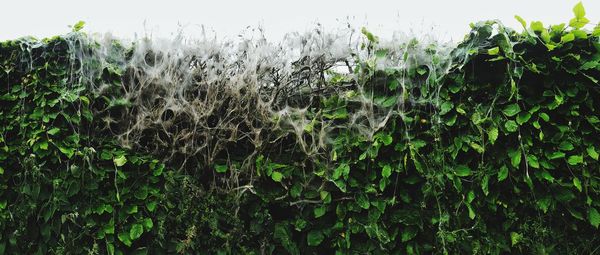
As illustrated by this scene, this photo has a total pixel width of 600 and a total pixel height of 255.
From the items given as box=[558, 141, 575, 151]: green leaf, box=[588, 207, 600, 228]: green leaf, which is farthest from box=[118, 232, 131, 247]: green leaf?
box=[588, 207, 600, 228]: green leaf

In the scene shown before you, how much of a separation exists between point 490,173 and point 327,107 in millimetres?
1142

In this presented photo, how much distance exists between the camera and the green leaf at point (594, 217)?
2.84m

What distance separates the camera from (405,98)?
3027mm

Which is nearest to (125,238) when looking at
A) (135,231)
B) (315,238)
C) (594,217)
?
(135,231)

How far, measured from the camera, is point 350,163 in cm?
311

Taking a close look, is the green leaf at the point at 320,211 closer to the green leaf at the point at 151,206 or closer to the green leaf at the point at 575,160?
the green leaf at the point at 151,206

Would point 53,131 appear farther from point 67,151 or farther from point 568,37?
point 568,37

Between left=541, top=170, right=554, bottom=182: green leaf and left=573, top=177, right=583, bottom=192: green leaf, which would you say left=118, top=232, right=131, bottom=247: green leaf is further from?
left=573, top=177, right=583, bottom=192: green leaf

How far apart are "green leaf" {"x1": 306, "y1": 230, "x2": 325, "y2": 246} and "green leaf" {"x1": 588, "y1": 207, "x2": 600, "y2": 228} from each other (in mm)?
1660

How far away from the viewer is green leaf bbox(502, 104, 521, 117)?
2.88 meters

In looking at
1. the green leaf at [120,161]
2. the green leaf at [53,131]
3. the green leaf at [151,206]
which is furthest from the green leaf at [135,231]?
the green leaf at [53,131]

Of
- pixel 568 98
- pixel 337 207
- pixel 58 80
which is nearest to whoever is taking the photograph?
pixel 568 98

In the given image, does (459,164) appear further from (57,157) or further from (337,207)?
(57,157)

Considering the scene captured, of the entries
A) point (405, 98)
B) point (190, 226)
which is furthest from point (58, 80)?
point (405, 98)
